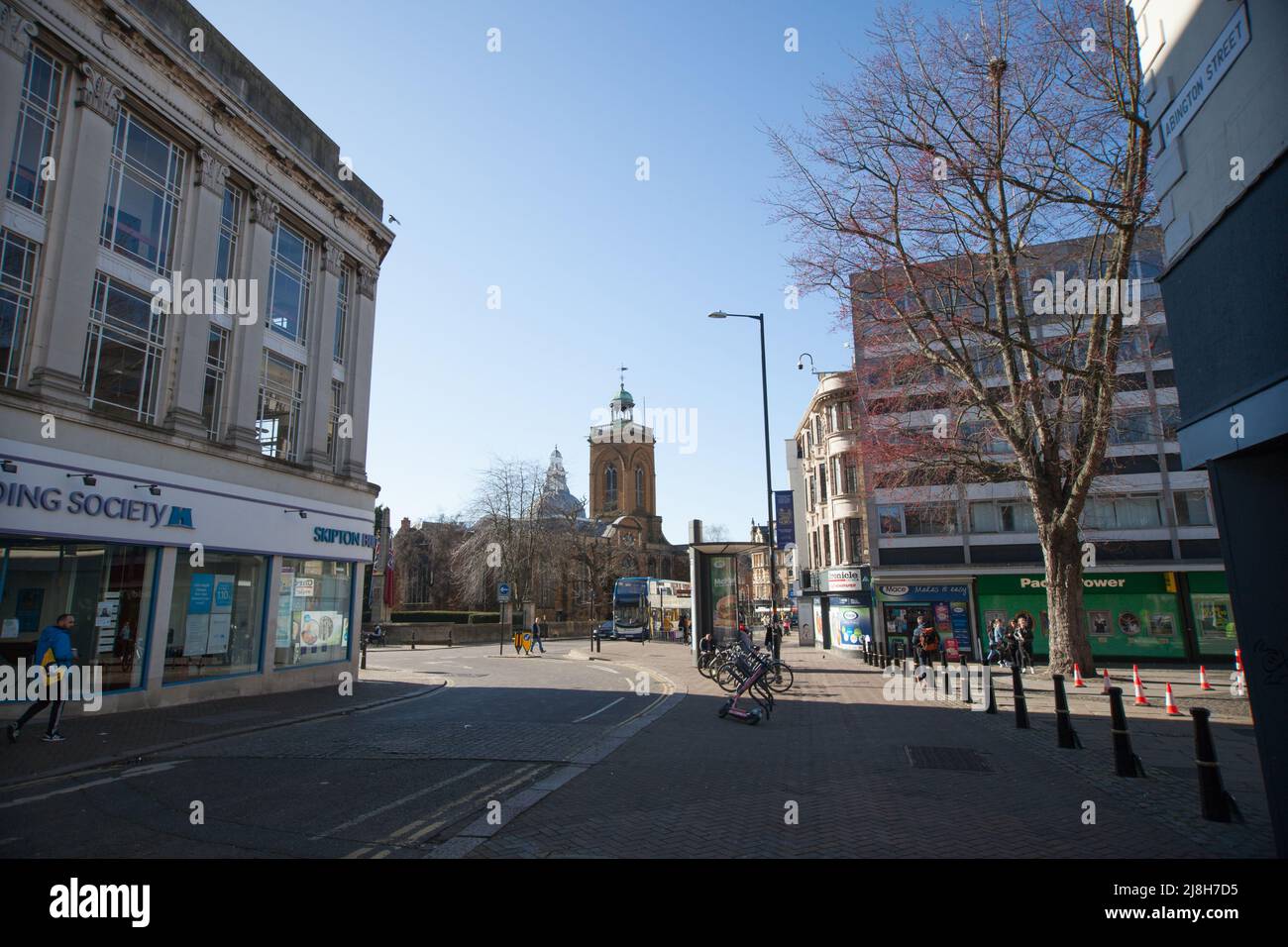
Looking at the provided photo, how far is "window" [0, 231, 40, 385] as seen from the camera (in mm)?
12086

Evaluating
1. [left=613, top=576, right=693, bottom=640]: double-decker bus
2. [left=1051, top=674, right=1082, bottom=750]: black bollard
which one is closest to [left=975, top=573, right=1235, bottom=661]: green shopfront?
[left=1051, top=674, right=1082, bottom=750]: black bollard

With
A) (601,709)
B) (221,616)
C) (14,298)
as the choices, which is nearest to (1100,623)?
(601,709)

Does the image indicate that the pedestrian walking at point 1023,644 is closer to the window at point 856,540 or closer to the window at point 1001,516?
the window at point 1001,516

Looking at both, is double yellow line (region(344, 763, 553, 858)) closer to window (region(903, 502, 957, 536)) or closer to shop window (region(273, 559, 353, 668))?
shop window (region(273, 559, 353, 668))

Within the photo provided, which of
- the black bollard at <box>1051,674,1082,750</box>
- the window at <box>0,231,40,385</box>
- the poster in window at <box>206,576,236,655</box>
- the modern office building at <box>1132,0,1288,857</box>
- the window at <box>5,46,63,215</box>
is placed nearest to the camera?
the modern office building at <box>1132,0,1288,857</box>

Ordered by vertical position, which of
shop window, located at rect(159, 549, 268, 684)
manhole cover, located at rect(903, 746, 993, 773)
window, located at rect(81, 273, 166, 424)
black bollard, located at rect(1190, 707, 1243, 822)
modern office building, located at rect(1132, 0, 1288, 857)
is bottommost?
manhole cover, located at rect(903, 746, 993, 773)

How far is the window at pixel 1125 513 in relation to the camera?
30.1 meters

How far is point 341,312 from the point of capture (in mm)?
21656

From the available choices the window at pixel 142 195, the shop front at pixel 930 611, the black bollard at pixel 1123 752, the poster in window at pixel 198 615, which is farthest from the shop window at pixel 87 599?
the shop front at pixel 930 611

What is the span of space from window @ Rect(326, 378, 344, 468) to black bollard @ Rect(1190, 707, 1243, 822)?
19.7 meters

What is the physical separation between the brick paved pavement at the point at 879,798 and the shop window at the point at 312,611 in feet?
36.6

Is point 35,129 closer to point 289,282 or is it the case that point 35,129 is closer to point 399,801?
point 289,282

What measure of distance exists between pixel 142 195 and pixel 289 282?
15.2ft
